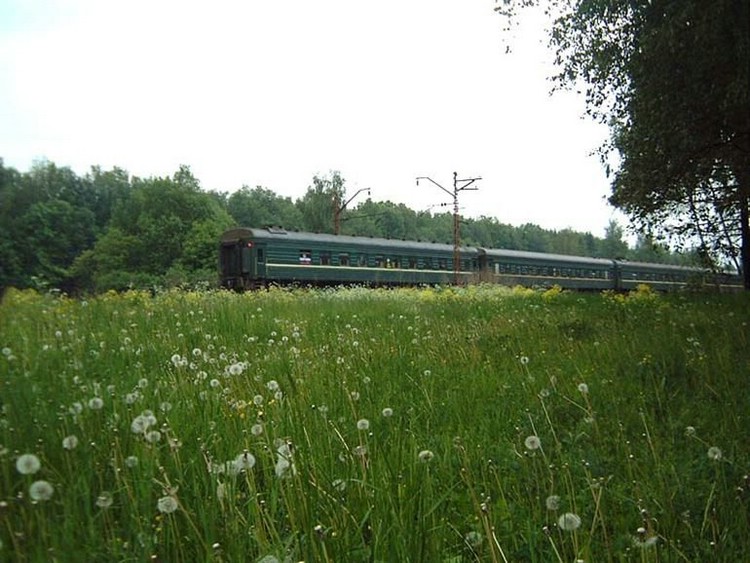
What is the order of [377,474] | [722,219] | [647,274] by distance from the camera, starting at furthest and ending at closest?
[647,274] < [722,219] < [377,474]

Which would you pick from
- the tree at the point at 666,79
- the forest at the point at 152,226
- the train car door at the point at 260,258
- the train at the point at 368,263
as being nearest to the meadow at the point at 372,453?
the forest at the point at 152,226

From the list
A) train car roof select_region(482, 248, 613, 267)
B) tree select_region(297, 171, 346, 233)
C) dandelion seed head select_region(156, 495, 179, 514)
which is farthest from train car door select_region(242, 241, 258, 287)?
tree select_region(297, 171, 346, 233)

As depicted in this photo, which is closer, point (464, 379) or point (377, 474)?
point (377, 474)

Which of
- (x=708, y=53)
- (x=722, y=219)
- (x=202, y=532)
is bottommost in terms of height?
(x=202, y=532)

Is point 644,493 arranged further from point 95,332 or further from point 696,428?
point 95,332

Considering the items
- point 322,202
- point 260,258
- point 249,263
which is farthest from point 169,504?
point 322,202

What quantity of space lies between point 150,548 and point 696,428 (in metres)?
2.61

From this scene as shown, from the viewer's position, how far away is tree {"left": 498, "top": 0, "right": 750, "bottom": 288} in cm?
541

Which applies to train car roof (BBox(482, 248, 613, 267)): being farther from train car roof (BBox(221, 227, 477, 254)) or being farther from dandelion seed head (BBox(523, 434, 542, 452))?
dandelion seed head (BBox(523, 434, 542, 452))

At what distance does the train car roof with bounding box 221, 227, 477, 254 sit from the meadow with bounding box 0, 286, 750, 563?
1737 cm

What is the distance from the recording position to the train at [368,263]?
21812mm

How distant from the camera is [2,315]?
5.22 meters

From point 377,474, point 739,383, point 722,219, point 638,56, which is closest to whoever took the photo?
point 377,474

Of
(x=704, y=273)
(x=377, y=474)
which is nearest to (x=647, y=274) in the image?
(x=704, y=273)
